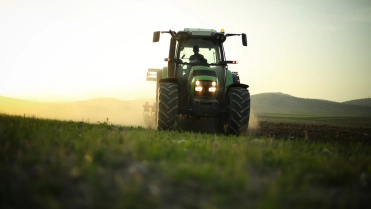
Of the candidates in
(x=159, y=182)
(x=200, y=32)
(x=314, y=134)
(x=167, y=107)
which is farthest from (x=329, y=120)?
(x=159, y=182)

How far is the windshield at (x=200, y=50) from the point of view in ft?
34.1

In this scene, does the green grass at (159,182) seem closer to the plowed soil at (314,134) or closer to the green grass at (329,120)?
the plowed soil at (314,134)

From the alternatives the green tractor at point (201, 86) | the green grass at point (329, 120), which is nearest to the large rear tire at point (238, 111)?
the green tractor at point (201, 86)

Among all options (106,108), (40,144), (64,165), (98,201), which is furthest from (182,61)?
(106,108)

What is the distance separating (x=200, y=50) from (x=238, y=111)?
275cm

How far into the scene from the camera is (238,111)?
29.4 ft

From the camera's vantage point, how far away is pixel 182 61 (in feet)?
33.8

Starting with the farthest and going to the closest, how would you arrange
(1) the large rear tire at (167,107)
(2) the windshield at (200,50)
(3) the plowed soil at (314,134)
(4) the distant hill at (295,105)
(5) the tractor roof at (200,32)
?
(4) the distant hill at (295,105), (2) the windshield at (200,50), (3) the plowed soil at (314,134), (5) the tractor roof at (200,32), (1) the large rear tire at (167,107)

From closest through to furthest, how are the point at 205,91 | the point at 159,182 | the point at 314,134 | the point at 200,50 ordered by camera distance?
the point at 159,182
the point at 205,91
the point at 200,50
the point at 314,134

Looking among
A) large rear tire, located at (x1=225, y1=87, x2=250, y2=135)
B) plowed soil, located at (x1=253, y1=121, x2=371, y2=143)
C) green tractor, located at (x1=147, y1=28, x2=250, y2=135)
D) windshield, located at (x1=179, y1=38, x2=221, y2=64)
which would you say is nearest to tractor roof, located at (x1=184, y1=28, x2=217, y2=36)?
green tractor, located at (x1=147, y1=28, x2=250, y2=135)

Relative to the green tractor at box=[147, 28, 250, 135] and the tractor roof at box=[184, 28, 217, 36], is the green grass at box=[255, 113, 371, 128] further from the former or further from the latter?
the tractor roof at box=[184, 28, 217, 36]

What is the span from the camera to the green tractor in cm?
892

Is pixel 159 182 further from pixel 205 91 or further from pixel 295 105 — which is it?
pixel 295 105

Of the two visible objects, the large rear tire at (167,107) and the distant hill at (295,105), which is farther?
the distant hill at (295,105)
